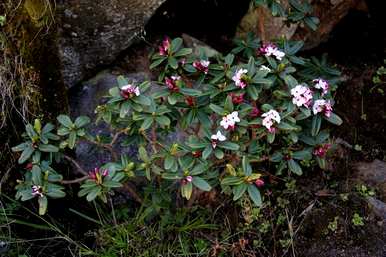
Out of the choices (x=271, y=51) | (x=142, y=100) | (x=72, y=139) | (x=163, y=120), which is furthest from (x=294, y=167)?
(x=72, y=139)

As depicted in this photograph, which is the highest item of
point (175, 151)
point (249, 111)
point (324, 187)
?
point (249, 111)

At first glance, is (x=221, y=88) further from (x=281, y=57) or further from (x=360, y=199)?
(x=360, y=199)

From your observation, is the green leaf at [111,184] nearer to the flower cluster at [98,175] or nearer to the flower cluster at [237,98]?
the flower cluster at [98,175]

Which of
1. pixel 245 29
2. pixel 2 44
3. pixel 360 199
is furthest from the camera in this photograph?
pixel 245 29

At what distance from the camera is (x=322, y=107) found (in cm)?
222

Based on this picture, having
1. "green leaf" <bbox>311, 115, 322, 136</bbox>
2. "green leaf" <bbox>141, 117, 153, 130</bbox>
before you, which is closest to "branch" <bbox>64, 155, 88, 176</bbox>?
"green leaf" <bbox>141, 117, 153, 130</bbox>

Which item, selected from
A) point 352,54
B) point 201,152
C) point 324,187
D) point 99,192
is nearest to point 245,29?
point 352,54

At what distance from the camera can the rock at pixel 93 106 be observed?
2.69 metres

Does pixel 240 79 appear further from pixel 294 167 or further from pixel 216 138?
pixel 294 167

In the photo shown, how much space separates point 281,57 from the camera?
2.43 m

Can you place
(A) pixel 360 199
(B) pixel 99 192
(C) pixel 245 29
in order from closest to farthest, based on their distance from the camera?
(B) pixel 99 192 → (A) pixel 360 199 → (C) pixel 245 29

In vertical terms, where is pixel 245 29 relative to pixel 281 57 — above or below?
below

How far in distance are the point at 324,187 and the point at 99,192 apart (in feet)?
3.93

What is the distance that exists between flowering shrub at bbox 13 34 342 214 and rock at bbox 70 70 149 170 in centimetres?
22
